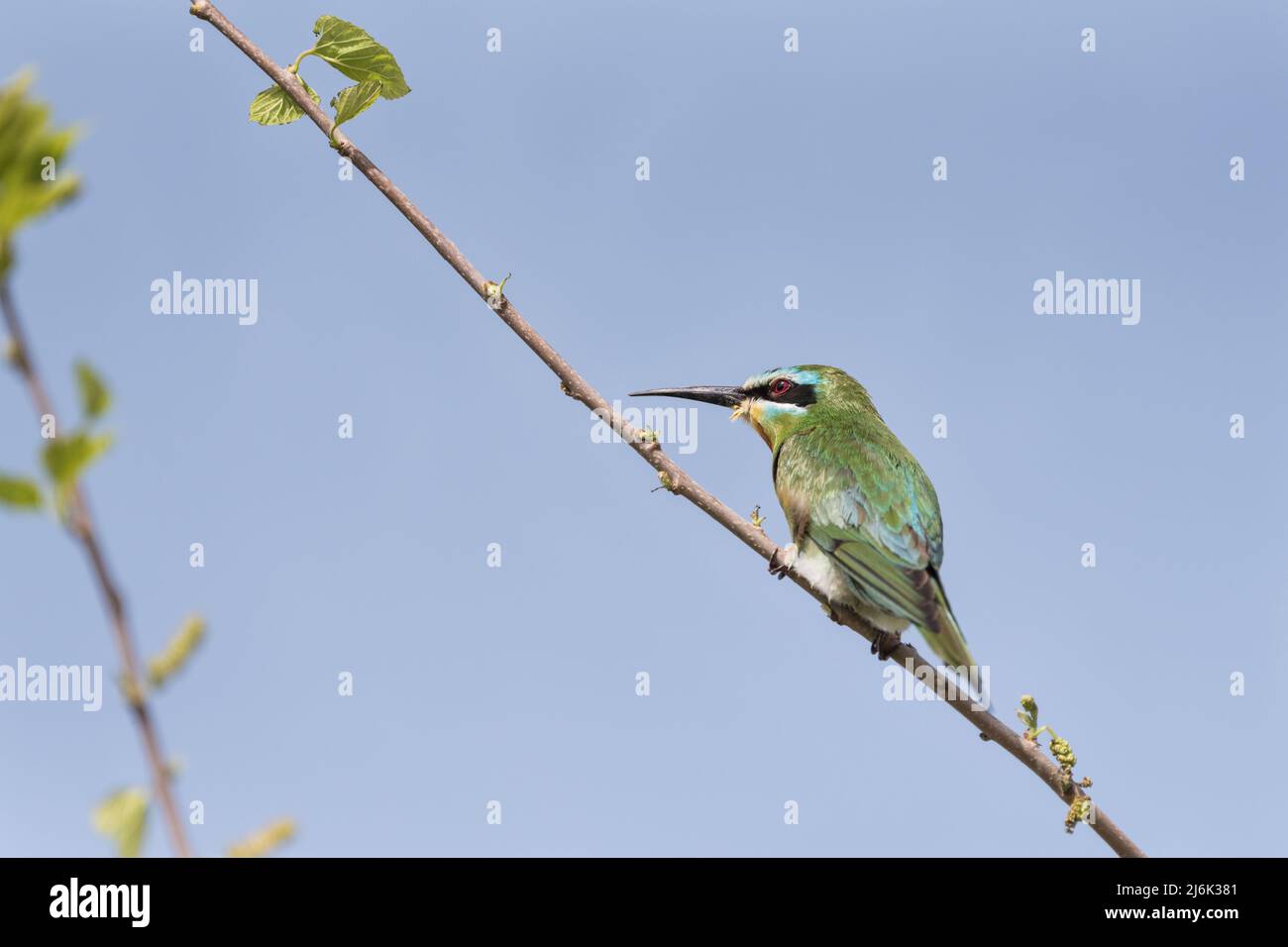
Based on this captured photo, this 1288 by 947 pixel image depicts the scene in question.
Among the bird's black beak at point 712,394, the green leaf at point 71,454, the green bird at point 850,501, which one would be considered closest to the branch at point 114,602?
the green leaf at point 71,454

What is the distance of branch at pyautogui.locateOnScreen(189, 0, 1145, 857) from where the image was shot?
2.48 meters

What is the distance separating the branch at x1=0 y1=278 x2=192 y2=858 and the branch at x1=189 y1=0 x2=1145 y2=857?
1.74 metres

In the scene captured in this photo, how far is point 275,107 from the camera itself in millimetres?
2660

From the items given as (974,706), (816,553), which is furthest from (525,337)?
(816,553)

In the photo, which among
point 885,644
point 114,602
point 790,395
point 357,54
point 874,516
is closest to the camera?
point 114,602

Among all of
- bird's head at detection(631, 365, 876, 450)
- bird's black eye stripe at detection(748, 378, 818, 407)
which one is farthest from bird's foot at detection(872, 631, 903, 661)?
bird's black eye stripe at detection(748, 378, 818, 407)

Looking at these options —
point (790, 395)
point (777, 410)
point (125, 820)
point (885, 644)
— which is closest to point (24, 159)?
point (125, 820)

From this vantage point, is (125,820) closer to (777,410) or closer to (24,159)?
(24,159)

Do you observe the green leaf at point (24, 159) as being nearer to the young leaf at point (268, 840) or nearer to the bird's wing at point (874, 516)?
the young leaf at point (268, 840)

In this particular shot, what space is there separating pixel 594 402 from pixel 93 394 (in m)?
1.85

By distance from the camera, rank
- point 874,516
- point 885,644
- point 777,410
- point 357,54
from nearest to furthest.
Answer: point 357,54 < point 885,644 < point 874,516 < point 777,410

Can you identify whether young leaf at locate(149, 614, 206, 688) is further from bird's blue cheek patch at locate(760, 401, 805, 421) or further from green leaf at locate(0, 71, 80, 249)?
bird's blue cheek patch at locate(760, 401, 805, 421)

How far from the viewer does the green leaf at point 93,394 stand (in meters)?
0.83

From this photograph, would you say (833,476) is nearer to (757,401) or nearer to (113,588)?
(757,401)
